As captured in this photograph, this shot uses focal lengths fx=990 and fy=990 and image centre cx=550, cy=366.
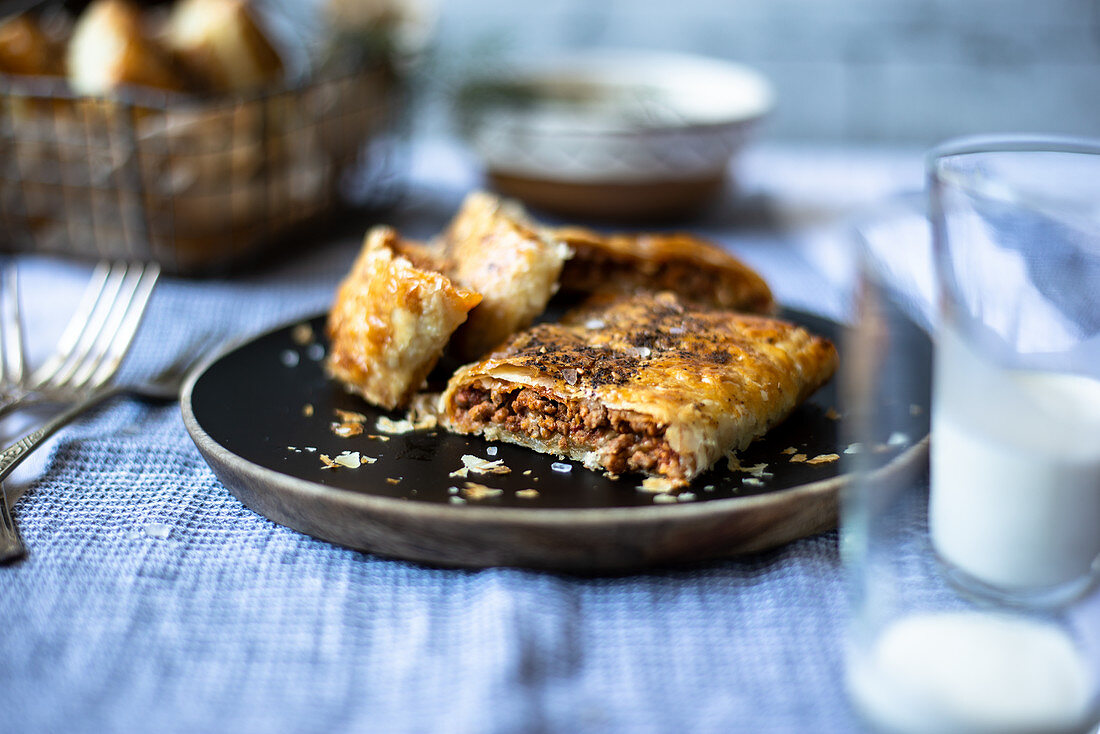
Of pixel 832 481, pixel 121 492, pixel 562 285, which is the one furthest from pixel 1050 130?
pixel 121 492

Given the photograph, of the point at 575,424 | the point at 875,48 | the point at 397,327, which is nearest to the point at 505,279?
the point at 397,327

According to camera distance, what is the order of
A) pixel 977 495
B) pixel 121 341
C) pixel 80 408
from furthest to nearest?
pixel 121 341 < pixel 80 408 < pixel 977 495

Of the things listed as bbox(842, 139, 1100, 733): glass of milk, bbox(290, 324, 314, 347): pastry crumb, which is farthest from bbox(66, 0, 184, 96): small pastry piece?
bbox(842, 139, 1100, 733): glass of milk

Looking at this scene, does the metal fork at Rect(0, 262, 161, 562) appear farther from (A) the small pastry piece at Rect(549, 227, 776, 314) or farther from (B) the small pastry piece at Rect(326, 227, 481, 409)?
(A) the small pastry piece at Rect(549, 227, 776, 314)

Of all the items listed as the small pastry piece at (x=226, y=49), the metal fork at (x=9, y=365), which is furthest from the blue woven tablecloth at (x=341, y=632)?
the small pastry piece at (x=226, y=49)

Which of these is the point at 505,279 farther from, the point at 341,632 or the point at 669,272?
the point at 341,632

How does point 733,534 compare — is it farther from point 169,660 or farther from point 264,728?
point 169,660
